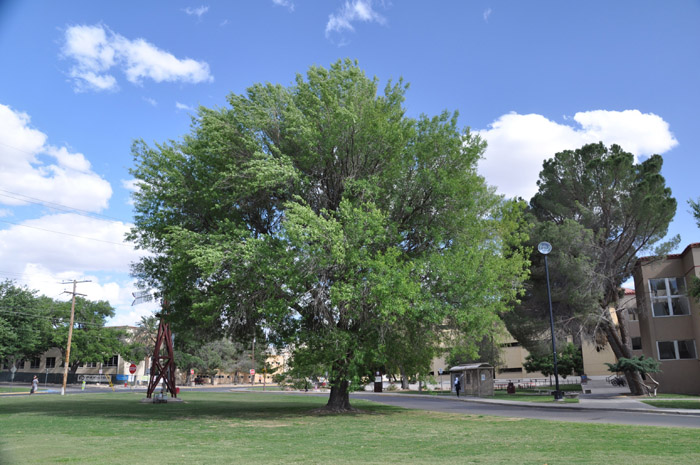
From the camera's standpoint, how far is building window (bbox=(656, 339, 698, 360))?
116 ft

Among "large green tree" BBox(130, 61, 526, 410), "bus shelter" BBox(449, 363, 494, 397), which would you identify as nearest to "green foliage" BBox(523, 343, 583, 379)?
"bus shelter" BBox(449, 363, 494, 397)

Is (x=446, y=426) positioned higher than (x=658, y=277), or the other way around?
(x=658, y=277)

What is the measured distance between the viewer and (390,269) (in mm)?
17500

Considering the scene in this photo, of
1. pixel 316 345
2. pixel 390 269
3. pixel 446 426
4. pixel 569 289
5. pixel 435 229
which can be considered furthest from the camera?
pixel 569 289

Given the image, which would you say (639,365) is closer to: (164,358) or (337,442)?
(337,442)

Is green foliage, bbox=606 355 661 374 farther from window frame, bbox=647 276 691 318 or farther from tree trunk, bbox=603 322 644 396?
window frame, bbox=647 276 691 318

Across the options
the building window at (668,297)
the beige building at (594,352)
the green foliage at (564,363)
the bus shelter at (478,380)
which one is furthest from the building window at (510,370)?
the building window at (668,297)

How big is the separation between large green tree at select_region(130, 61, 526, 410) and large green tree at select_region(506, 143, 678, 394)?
12979 millimetres

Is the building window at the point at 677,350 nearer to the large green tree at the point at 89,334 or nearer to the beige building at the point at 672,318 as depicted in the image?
the beige building at the point at 672,318

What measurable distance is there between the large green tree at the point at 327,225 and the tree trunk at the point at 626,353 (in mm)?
16685

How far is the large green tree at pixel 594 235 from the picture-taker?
33656 mm

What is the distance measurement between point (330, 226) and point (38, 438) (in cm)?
1026

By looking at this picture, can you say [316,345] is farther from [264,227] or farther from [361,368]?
[264,227]

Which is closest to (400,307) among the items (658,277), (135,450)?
(135,450)
